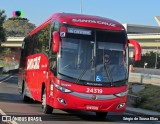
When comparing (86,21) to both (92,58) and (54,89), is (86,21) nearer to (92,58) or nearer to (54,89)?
(92,58)

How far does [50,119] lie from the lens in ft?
45.9

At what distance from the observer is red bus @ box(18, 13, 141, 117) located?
13.7 m

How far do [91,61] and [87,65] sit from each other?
0.19m

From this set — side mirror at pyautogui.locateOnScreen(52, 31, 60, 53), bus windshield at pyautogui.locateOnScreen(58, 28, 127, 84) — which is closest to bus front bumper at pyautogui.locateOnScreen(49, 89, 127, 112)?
bus windshield at pyautogui.locateOnScreen(58, 28, 127, 84)

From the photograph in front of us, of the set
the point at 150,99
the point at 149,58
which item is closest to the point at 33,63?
the point at 150,99

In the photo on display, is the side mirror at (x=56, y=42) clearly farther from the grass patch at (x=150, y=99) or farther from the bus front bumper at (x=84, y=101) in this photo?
the grass patch at (x=150, y=99)

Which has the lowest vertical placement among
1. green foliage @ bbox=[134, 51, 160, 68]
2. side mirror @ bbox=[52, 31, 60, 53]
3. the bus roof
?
green foliage @ bbox=[134, 51, 160, 68]

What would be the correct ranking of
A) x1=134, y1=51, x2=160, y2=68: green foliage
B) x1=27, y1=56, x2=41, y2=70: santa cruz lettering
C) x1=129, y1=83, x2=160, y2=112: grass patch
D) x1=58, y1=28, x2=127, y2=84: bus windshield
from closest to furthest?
1. x1=58, y1=28, x2=127, y2=84: bus windshield
2. x1=27, y1=56, x2=41, y2=70: santa cruz lettering
3. x1=129, y1=83, x2=160, y2=112: grass patch
4. x1=134, y1=51, x2=160, y2=68: green foliage

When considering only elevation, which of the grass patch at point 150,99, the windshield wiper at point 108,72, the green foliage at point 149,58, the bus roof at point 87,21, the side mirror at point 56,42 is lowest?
the green foliage at point 149,58

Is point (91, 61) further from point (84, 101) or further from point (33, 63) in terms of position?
point (33, 63)

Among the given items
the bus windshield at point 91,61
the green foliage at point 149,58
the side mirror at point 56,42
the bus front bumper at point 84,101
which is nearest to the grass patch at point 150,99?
the bus windshield at point 91,61

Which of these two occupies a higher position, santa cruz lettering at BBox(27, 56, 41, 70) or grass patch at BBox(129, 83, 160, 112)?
santa cruz lettering at BBox(27, 56, 41, 70)

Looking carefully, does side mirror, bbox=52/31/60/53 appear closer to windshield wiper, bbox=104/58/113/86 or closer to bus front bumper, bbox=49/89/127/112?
bus front bumper, bbox=49/89/127/112

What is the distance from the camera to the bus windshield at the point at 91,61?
45.6ft
